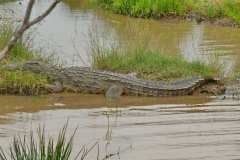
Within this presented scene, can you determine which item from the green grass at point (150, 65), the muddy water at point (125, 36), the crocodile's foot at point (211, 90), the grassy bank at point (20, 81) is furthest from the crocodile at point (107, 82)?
the muddy water at point (125, 36)

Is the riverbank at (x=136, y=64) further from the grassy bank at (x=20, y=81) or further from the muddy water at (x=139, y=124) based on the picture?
the muddy water at (x=139, y=124)

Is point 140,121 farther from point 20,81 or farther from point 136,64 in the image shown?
point 136,64

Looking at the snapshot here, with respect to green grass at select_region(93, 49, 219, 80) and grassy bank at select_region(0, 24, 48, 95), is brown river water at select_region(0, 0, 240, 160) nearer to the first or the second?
grassy bank at select_region(0, 24, 48, 95)

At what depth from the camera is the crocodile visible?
30.9ft

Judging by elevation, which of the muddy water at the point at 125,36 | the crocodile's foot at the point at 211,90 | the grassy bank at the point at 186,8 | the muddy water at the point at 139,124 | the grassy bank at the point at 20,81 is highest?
the grassy bank at the point at 186,8

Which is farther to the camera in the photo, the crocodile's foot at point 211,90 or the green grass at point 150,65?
the green grass at point 150,65

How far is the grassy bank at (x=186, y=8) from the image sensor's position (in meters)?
18.1

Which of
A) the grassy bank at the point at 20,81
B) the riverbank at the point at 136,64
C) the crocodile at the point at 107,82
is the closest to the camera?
the grassy bank at the point at 20,81

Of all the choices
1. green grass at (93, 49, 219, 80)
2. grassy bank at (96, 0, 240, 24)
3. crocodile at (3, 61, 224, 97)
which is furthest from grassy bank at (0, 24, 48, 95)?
grassy bank at (96, 0, 240, 24)

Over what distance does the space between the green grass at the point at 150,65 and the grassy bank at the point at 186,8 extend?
7.48m

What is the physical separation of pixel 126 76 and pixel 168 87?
73cm

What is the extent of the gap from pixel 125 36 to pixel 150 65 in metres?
4.71

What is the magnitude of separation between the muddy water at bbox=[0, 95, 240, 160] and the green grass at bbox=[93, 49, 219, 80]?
1.06 meters

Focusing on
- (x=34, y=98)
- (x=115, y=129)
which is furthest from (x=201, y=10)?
(x=115, y=129)
